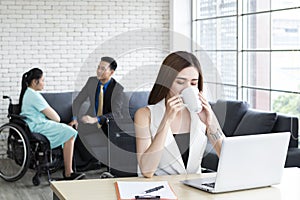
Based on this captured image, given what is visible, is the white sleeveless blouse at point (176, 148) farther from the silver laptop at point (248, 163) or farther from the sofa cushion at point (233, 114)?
the sofa cushion at point (233, 114)

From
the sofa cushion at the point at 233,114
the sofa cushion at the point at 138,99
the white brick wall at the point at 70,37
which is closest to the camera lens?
the sofa cushion at the point at 233,114

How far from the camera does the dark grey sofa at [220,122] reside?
4.40 metres

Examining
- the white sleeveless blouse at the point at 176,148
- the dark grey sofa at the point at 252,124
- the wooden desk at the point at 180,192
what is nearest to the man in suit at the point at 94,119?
the dark grey sofa at the point at 252,124

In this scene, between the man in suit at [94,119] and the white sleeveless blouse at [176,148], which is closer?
the white sleeveless blouse at [176,148]

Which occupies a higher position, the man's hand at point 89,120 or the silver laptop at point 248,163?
the silver laptop at point 248,163

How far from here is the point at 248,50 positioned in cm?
738

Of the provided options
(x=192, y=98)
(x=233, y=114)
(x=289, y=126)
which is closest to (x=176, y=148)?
(x=192, y=98)

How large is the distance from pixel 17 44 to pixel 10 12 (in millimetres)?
435

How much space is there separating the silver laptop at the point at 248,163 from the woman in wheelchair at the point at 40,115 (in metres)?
3.91

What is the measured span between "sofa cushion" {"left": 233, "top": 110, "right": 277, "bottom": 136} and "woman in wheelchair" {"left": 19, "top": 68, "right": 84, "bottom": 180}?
1.83m

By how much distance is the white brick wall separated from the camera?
→ 26.6ft

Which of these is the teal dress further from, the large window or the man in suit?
the large window

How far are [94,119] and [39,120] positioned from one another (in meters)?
0.72

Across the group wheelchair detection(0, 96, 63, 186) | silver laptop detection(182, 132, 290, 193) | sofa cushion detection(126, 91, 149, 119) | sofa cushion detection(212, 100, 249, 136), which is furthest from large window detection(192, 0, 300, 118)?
silver laptop detection(182, 132, 290, 193)
